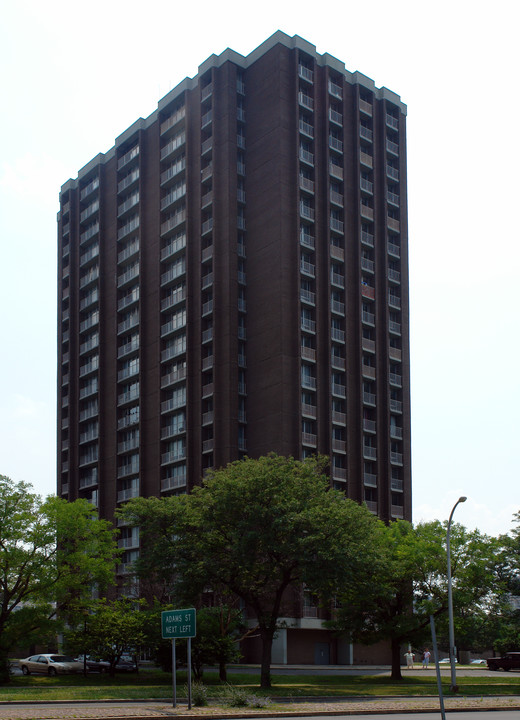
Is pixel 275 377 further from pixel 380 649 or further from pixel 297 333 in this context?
pixel 380 649

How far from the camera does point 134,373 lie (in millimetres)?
94625

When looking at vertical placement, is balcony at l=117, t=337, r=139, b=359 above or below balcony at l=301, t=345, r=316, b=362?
above

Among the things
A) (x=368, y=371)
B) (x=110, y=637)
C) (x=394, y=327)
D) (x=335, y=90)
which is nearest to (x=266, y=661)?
(x=110, y=637)

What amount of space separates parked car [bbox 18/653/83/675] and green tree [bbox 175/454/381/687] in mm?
13189

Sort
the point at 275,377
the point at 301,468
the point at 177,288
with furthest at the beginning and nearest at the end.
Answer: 1. the point at 177,288
2. the point at 275,377
3. the point at 301,468

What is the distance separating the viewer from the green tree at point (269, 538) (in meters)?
41.5

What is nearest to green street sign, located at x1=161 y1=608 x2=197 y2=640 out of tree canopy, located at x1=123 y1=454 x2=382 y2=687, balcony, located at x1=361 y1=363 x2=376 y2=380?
tree canopy, located at x1=123 y1=454 x2=382 y2=687

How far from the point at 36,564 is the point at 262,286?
130ft

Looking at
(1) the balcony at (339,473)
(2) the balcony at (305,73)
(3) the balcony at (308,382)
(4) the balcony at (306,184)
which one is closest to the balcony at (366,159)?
(4) the balcony at (306,184)

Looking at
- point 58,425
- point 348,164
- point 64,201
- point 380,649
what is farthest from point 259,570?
point 64,201

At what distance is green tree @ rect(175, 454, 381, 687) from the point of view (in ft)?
136

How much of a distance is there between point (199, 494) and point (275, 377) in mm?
32907

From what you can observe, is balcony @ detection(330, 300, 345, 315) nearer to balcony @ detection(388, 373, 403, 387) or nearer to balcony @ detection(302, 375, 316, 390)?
balcony @ detection(302, 375, 316, 390)

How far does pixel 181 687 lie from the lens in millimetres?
36125
